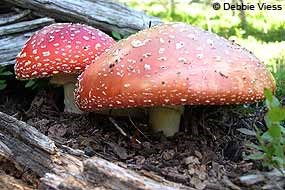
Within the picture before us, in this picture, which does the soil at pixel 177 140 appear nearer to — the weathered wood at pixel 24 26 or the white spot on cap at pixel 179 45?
the white spot on cap at pixel 179 45

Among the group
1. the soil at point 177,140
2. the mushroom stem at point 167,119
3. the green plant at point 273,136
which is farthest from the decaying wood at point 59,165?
the mushroom stem at point 167,119

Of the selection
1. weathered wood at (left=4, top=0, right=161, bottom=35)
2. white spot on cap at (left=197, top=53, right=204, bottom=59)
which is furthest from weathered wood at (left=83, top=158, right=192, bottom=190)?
weathered wood at (left=4, top=0, right=161, bottom=35)

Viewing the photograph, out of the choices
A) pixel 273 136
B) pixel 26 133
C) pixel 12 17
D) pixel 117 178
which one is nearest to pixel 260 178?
pixel 273 136

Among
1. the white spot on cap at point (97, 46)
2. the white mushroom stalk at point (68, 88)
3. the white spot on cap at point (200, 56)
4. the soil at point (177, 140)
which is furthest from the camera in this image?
the white mushroom stalk at point (68, 88)

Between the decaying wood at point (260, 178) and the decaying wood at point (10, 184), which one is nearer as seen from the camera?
the decaying wood at point (260, 178)

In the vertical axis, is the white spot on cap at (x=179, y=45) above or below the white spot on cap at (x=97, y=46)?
above

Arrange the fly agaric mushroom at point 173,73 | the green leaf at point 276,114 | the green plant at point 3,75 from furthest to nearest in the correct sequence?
the green plant at point 3,75 → the fly agaric mushroom at point 173,73 → the green leaf at point 276,114

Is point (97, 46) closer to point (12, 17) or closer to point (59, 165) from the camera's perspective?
point (59, 165)

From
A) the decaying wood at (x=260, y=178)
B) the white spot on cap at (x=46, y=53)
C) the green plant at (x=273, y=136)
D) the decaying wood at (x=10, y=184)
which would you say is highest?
the white spot on cap at (x=46, y=53)

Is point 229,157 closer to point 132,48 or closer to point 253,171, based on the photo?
point 253,171
